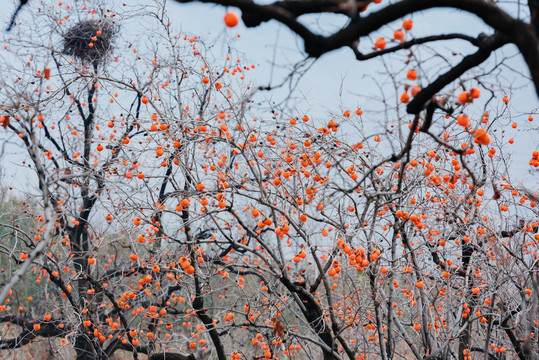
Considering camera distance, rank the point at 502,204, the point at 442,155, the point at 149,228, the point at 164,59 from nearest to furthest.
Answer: the point at 442,155
the point at 502,204
the point at 149,228
the point at 164,59

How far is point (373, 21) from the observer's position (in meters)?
2.11

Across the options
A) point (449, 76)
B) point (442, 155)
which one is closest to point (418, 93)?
point (449, 76)

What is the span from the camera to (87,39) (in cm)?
876

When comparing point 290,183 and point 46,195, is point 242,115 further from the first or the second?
point 46,195

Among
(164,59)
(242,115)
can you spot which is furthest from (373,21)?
(164,59)

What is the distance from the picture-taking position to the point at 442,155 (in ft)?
16.1

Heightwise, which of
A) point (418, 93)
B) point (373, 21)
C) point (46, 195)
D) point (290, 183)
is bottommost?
point (46, 195)

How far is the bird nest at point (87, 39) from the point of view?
8.66m

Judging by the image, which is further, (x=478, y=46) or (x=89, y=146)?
(x=89, y=146)

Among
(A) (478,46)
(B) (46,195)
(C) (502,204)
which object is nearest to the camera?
(B) (46,195)

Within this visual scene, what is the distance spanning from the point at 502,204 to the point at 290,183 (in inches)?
95.2

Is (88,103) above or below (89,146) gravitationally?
above

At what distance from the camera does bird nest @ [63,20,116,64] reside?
866cm

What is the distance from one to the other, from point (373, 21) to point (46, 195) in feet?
5.74
